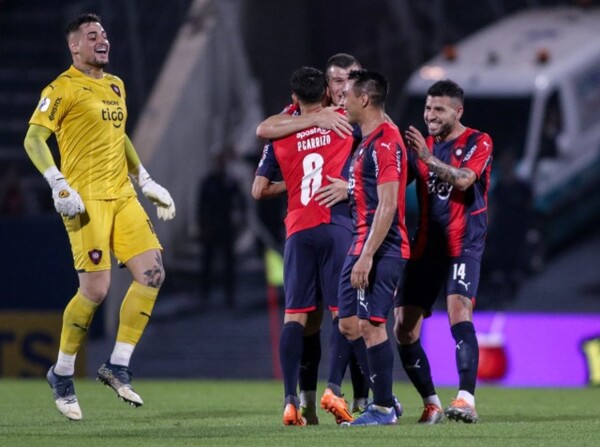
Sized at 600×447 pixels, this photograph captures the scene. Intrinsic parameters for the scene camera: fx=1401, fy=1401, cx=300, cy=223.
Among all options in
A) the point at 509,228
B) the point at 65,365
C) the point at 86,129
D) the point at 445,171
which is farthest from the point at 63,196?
the point at 509,228

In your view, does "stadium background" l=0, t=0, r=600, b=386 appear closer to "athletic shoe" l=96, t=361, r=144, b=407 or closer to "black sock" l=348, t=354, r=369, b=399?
"black sock" l=348, t=354, r=369, b=399

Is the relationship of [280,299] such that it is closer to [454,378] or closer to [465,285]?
[454,378]

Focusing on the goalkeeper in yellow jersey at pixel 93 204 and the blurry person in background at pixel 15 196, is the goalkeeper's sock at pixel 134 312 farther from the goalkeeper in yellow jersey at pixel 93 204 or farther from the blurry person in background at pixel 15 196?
the blurry person in background at pixel 15 196

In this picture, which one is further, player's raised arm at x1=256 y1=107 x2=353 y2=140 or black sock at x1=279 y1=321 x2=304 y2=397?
player's raised arm at x1=256 y1=107 x2=353 y2=140

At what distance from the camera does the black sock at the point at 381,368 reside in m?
7.74

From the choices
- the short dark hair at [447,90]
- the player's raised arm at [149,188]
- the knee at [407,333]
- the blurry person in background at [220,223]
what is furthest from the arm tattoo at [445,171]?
the blurry person in background at [220,223]

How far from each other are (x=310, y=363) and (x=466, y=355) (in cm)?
93

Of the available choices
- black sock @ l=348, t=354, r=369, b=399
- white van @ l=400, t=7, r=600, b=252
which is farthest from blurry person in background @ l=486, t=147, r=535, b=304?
black sock @ l=348, t=354, r=369, b=399

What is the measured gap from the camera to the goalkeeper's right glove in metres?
8.25

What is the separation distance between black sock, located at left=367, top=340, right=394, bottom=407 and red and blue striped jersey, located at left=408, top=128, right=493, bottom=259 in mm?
893

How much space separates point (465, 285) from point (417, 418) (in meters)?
1.05

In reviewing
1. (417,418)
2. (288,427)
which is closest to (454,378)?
(417,418)

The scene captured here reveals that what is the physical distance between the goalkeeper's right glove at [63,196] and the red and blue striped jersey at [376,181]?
1.66 meters

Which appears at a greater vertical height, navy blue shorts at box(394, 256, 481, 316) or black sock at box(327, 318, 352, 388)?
navy blue shorts at box(394, 256, 481, 316)
